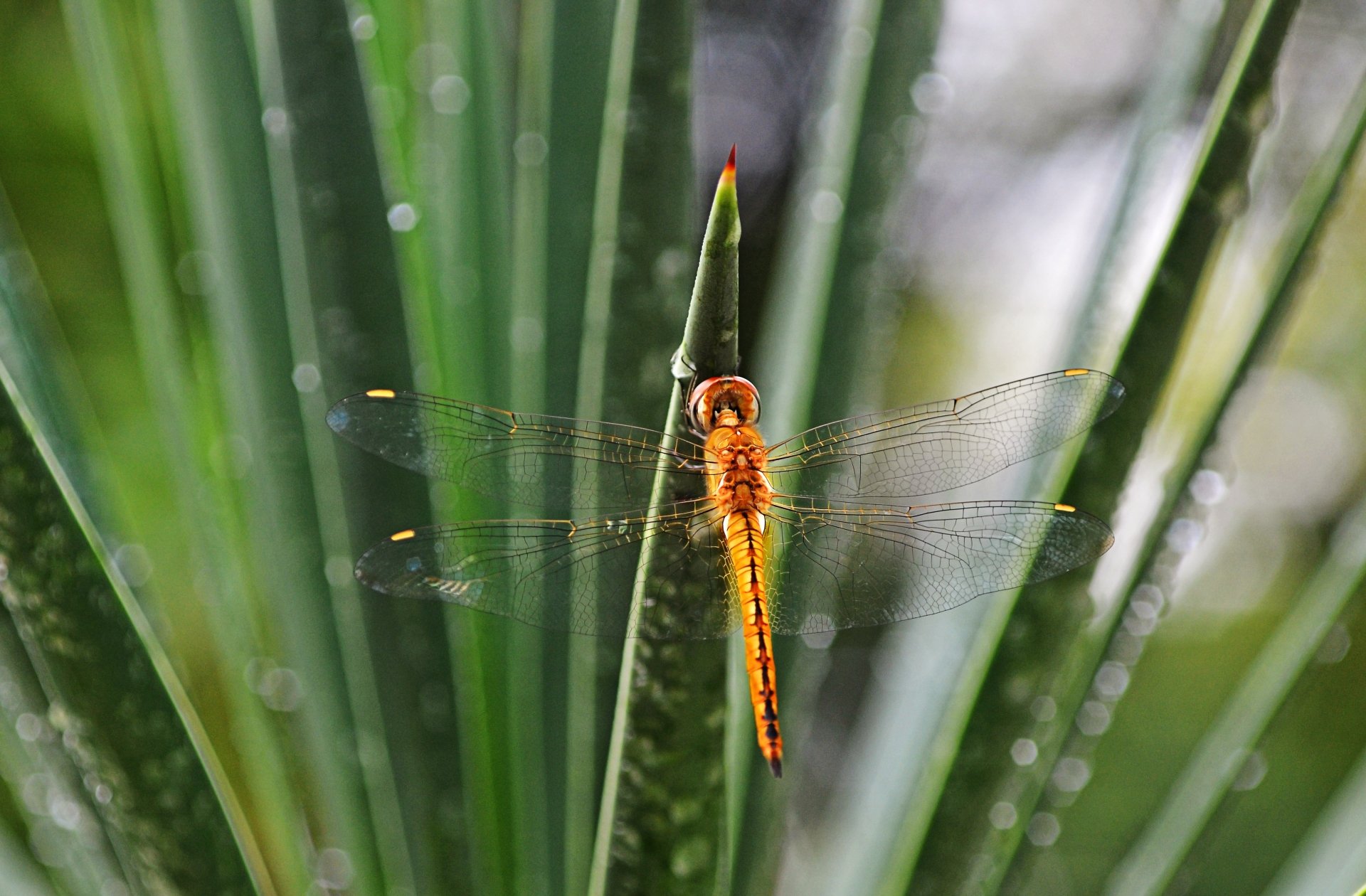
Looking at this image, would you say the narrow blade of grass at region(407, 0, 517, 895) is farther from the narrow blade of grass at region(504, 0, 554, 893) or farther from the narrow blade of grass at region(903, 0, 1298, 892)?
the narrow blade of grass at region(903, 0, 1298, 892)

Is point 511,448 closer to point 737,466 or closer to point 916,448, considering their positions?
point 737,466

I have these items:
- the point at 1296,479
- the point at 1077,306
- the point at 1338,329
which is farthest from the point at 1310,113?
the point at 1077,306

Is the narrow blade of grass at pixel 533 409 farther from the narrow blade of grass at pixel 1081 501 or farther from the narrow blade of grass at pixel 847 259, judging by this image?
the narrow blade of grass at pixel 1081 501

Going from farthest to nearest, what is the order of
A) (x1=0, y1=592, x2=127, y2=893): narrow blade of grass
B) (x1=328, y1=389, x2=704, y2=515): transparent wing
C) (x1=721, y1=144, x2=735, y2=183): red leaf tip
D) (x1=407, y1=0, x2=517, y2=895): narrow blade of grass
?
(x1=407, y1=0, x2=517, y2=895): narrow blade of grass < (x1=328, y1=389, x2=704, y2=515): transparent wing < (x1=0, y1=592, x2=127, y2=893): narrow blade of grass < (x1=721, y1=144, x2=735, y2=183): red leaf tip

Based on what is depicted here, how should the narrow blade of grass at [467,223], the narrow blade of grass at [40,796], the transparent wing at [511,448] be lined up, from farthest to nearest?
the narrow blade of grass at [467,223] < the transparent wing at [511,448] < the narrow blade of grass at [40,796]

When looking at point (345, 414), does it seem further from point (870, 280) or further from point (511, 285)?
point (870, 280)

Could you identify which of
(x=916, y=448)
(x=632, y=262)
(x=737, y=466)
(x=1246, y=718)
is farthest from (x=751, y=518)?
(x=1246, y=718)

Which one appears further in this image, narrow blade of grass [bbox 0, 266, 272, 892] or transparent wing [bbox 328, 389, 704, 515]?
transparent wing [bbox 328, 389, 704, 515]

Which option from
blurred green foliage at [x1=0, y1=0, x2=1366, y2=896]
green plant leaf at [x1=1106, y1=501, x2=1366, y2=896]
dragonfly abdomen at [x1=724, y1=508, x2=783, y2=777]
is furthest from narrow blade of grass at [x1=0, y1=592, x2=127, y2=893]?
green plant leaf at [x1=1106, y1=501, x2=1366, y2=896]

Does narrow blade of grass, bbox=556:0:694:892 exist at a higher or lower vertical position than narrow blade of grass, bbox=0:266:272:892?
higher

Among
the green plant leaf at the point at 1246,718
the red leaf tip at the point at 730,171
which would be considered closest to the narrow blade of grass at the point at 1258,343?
the green plant leaf at the point at 1246,718
